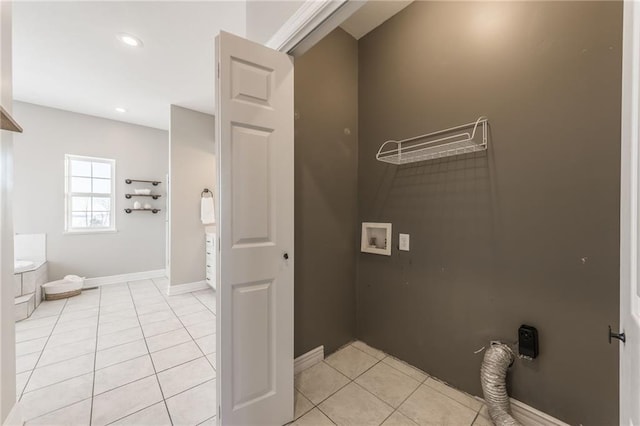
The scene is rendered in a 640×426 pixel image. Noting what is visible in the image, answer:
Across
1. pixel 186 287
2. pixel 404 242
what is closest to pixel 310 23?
pixel 404 242

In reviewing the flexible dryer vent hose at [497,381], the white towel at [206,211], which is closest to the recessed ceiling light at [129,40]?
the white towel at [206,211]

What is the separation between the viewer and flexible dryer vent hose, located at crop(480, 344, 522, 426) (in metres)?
1.44

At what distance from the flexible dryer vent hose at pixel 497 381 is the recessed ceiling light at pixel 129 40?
151 inches

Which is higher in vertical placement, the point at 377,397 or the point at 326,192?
the point at 326,192

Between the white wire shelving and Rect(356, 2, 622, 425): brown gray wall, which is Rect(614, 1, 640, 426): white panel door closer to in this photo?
Rect(356, 2, 622, 425): brown gray wall

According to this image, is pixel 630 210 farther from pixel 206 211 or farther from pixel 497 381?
pixel 206 211

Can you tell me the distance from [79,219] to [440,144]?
5507 mm

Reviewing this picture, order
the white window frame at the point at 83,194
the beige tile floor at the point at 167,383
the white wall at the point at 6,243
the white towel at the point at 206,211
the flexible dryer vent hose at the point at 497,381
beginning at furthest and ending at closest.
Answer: the white towel at the point at 206,211 < the white window frame at the point at 83,194 < the beige tile floor at the point at 167,383 < the flexible dryer vent hose at the point at 497,381 < the white wall at the point at 6,243

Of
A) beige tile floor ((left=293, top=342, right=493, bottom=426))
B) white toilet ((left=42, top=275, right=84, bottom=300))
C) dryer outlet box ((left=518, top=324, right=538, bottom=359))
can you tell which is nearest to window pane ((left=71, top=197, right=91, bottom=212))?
white toilet ((left=42, top=275, right=84, bottom=300))

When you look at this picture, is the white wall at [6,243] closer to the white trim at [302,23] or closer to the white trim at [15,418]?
the white trim at [15,418]

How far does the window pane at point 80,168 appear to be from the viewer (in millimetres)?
4184

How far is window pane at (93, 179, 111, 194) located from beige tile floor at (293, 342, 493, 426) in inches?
186

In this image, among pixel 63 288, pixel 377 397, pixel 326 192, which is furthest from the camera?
pixel 63 288

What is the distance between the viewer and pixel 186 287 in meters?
4.02
